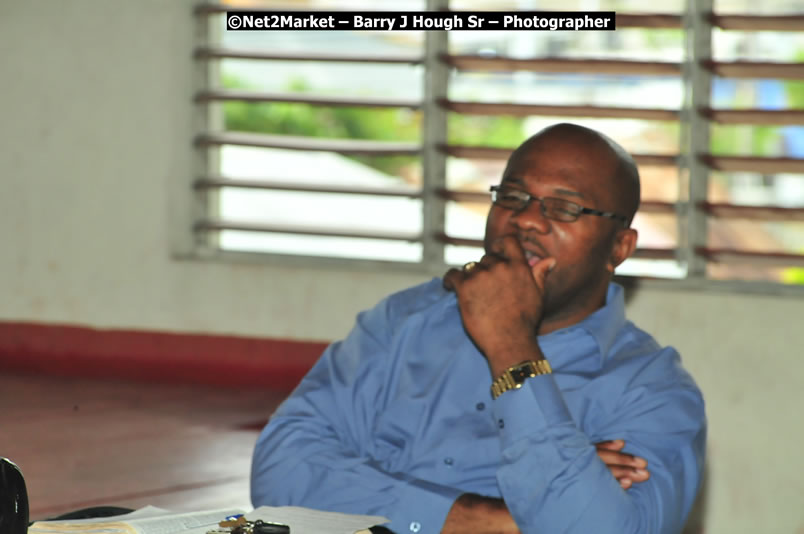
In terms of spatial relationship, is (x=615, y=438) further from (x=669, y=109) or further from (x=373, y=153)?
(x=373, y=153)

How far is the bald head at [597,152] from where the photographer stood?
2115 millimetres

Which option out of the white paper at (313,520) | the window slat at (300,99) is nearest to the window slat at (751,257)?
the window slat at (300,99)

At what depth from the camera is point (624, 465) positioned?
6.22 ft

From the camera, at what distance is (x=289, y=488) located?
208 cm

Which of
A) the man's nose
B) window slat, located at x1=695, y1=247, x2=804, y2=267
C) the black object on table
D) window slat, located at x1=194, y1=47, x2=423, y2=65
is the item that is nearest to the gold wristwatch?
the man's nose

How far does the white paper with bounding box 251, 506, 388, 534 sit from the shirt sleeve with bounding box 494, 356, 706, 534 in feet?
0.98

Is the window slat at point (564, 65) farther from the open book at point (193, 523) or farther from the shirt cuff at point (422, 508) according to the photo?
the open book at point (193, 523)

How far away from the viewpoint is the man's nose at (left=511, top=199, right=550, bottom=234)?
→ 2.08 metres

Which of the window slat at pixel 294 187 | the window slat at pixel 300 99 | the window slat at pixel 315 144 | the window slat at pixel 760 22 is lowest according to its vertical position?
the window slat at pixel 294 187

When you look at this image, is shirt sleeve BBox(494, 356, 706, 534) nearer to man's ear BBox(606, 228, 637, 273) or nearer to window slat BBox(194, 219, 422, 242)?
man's ear BBox(606, 228, 637, 273)

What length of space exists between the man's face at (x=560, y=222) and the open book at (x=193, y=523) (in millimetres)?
638

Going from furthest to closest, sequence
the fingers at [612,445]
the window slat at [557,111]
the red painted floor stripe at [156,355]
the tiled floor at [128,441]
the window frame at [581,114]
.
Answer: the red painted floor stripe at [156,355] → the window slat at [557,111] → the window frame at [581,114] → the tiled floor at [128,441] → the fingers at [612,445]

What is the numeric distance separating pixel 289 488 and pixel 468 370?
37 cm

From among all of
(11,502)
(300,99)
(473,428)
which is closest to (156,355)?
(300,99)
